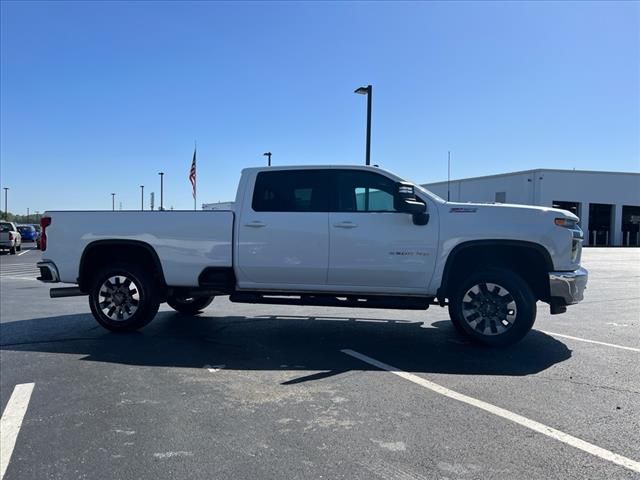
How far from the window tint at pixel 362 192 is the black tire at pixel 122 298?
2750 mm

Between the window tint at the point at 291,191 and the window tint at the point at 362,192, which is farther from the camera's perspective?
the window tint at the point at 291,191

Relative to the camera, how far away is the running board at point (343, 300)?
6.23m

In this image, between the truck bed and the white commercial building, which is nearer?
the truck bed

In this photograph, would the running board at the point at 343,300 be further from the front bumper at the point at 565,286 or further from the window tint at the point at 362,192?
the front bumper at the point at 565,286

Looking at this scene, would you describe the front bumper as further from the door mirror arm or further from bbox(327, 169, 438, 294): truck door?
the door mirror arm

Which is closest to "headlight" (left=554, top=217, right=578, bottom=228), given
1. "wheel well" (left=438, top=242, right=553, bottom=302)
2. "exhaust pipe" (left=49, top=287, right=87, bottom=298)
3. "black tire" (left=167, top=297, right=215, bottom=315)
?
"wheel well" (left=438, top=242, right=553, bottom=302)

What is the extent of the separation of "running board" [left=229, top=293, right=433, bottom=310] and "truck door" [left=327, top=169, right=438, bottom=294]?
0.40 ft

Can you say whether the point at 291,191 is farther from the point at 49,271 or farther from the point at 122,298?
the point at 49,271

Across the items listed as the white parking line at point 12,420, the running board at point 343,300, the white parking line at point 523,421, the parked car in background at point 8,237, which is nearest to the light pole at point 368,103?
the running board at point 343,300

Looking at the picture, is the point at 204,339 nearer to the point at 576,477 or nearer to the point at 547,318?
the point at 576,477

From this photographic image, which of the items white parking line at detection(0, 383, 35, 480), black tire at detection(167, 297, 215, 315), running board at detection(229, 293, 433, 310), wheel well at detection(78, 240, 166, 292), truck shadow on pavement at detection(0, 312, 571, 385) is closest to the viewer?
white parking line at detection(0, 383, 35, 480)

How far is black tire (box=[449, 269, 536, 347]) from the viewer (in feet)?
19.3

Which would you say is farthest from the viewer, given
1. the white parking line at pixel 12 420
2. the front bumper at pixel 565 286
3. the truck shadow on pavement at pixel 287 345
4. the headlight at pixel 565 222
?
the headlight at pixel 565 222

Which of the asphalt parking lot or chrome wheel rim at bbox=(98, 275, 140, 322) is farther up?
chrome wheel rim at bbox=(98, 275, 140, 322)
